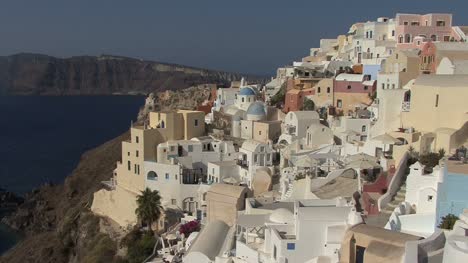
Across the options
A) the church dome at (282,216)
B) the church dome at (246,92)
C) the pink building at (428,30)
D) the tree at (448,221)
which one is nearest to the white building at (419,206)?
the tree at (448,221)

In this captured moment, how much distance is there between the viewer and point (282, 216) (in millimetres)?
19016

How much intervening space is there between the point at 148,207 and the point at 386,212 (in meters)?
14.7

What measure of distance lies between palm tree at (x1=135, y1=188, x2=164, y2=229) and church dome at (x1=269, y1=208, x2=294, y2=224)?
1098cm

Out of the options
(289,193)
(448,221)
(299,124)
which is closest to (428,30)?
(299,124)

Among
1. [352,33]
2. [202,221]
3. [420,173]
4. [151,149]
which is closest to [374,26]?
[352,33]

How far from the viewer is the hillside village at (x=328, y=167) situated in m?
15.6

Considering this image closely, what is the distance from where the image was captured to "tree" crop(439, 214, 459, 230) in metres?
14.3

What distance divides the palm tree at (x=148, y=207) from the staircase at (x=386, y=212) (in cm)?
1418

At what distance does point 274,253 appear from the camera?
1755 cm

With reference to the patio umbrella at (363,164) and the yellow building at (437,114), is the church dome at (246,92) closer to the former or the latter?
the yellow building at (437,114)

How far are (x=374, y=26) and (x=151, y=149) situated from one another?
79.0 feet

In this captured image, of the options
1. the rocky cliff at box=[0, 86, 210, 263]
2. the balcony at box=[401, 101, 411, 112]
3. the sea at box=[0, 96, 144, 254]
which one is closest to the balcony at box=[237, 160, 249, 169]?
the rocky cliff at box=[0, 86, 210, 263]

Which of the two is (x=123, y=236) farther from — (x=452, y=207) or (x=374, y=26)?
(x=374, y=26)

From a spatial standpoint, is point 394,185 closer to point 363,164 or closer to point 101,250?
point 363,164
